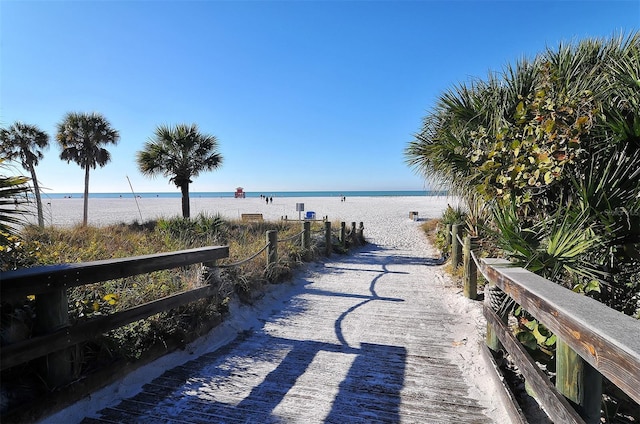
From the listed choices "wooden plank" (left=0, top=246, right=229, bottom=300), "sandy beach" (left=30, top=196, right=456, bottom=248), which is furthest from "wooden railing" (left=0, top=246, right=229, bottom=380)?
"sandy beach" (left=30, top=196, right=456, bottom=248)

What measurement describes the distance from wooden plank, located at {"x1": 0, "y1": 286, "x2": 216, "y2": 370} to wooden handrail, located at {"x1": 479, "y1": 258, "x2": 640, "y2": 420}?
3.09 metres

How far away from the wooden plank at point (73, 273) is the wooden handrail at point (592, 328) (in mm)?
3066

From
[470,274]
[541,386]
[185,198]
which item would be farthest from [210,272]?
[185,198]

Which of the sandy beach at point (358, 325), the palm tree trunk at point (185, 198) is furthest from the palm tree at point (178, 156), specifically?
the sandy beach at point (358, 325)

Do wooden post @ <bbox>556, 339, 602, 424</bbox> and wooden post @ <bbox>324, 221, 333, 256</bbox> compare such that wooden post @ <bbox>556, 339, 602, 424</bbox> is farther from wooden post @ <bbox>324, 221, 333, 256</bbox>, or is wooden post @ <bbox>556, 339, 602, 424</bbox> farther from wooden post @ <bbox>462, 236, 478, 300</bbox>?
wooden post @ <bbox>324, 221, 333, 256</bbox>

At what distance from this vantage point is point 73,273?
249 cm

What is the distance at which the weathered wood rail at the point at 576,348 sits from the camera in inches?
49.3

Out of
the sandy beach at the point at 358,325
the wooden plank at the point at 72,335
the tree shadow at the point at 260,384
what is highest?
the wooden plank at the point at 72,335

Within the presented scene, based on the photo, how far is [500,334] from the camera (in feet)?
9.52

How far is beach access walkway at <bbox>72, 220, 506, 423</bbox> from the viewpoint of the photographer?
2.66 m

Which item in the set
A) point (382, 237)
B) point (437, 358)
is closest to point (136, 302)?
point (437, 358)

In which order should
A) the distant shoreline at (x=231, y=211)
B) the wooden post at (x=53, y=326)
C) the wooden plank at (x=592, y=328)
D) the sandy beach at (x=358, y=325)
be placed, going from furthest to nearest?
the distant shoreline at (x=231, y=211)
the sandy beach at (x=358, y=325)
the wooden post at (x=53, y=326)
the wooden plank at (x=592, y=328)

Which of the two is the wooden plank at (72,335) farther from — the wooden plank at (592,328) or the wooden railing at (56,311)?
the wooden plank at (592,328)

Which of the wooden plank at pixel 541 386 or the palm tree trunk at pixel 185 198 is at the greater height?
the palm tree trunk at pixel 185 198
